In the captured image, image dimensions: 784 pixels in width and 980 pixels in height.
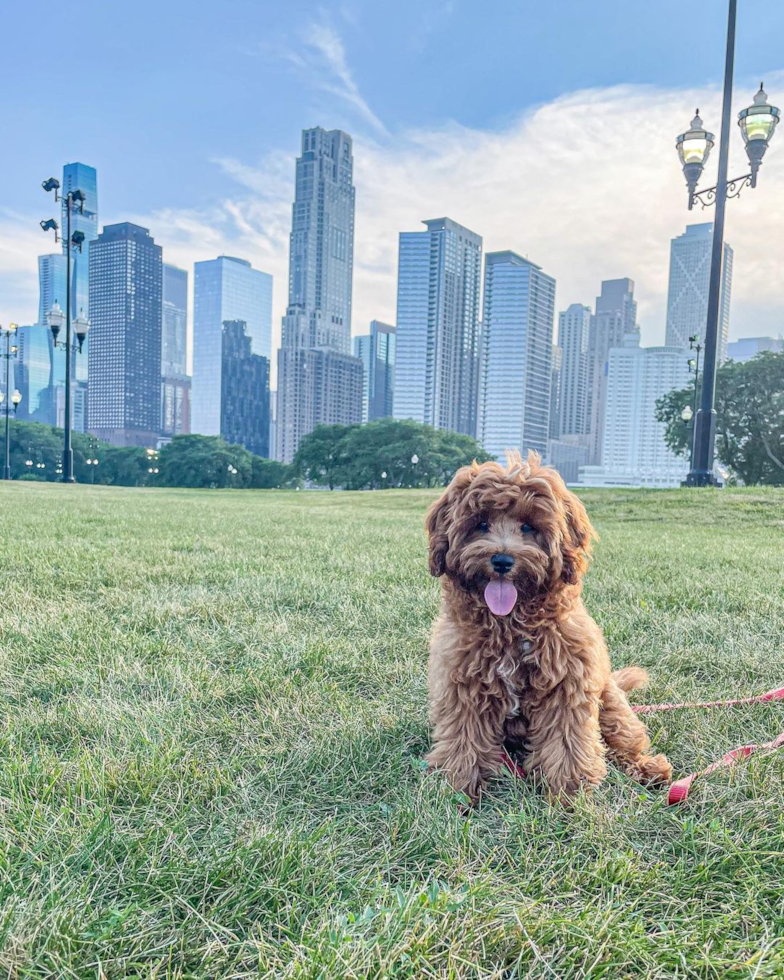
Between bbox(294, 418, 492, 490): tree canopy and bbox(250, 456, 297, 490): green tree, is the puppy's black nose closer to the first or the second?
bbox(294, 418, 492, 490): tree canopy

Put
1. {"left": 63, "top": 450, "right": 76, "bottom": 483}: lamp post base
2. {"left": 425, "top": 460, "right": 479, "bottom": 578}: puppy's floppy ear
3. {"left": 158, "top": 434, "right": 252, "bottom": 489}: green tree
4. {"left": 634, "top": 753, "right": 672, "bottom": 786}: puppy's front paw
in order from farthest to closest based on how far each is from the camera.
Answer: {"left": 158, "top": 434, "right": 252, "bottom": 489}: green tree < {"left": 63, "top": 450, "right": 76, "bottom": 483}: lamp post base < {"left": 425, "top": 460, "right": 479, "bottom": 578}: puppy's floppy ear < {"left": 634, "top": 753, "right": 672, "bottom": 786}: puppy's front paw

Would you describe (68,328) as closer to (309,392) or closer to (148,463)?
(148,463)

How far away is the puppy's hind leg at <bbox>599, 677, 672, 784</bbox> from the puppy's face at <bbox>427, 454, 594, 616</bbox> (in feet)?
1.70

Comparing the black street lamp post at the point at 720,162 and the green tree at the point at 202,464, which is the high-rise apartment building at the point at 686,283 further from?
the black street lamp post at the point at 720,162

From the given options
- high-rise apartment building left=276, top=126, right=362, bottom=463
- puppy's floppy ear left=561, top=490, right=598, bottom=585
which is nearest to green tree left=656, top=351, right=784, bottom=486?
puppy's floppy ear left=561, top=490, right=598, bottom=585

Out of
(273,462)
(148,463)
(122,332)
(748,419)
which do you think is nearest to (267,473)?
(273,462)

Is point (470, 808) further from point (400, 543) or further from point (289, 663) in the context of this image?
point (400, 543)

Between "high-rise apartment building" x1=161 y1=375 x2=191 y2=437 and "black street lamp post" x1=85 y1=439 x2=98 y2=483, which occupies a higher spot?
"high-rise apartment building" x1=161 y1=375 x2=191 y2=437

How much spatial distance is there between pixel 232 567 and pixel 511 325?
95495 mm

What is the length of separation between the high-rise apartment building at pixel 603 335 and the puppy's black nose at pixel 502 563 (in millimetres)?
92609

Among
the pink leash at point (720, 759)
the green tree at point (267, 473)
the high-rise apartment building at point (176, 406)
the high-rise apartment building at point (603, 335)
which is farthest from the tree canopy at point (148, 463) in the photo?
the high-rise apartment building at point (176, 406)

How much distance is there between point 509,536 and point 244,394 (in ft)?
512

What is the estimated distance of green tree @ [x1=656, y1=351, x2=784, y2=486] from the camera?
33.8m

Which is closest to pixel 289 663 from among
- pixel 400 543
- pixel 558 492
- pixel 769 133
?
pixel 558 492
